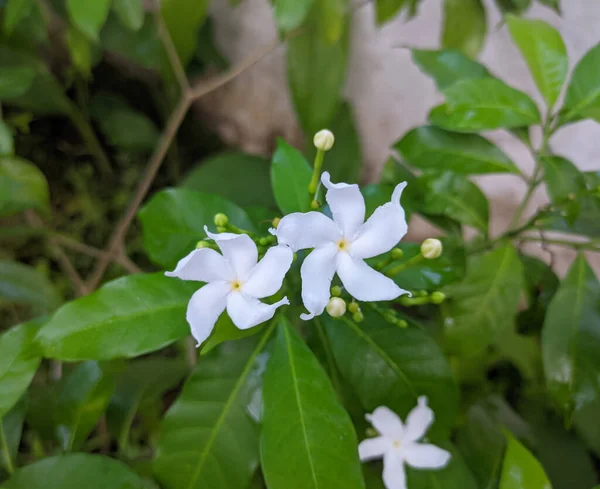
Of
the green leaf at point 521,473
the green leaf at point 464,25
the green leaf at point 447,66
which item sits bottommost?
the green leaf at point 521,473

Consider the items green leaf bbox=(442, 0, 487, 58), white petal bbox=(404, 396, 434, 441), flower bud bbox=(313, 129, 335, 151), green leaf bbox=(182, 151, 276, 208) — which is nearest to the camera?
flower bud bbox=(313, 129, 335, 151)

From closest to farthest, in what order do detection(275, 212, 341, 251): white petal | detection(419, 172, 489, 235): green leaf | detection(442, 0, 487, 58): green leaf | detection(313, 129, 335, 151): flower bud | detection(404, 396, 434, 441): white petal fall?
detection(275, 212, 341, 251): white petal < detection(313, 129, 335, 151): flower bud < detection(404, 396, 434, 441): white petal < detection(419, 172, 489, 235): green leaf < detection(442, 0, 487, 58): green leaf

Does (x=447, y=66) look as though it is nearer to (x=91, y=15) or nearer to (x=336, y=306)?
(x=336, y=306)

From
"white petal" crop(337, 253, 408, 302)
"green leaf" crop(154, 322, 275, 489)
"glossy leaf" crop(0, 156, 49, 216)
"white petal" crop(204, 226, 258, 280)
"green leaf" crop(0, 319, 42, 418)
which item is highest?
"white petal" crop(204, 226, 258, 280)

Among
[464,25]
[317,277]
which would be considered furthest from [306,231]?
[464,25]

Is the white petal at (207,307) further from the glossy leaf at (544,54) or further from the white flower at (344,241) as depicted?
the glossy leaf at (544,54)

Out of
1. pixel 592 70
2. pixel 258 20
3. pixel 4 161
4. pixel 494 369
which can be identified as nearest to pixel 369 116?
pixel 258 20

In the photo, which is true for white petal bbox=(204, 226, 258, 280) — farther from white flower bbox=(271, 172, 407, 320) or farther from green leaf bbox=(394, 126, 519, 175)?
green leaf bbox=(394, 126, 519, 175)

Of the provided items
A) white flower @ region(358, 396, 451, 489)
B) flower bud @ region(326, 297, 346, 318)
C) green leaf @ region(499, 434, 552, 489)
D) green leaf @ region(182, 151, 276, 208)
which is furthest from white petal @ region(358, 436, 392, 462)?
green leaf @ region(182, 151, 276, 208)

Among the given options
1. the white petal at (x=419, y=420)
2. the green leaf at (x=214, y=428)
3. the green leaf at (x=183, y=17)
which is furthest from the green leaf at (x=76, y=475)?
the green leaf at (x=183, y=17)
